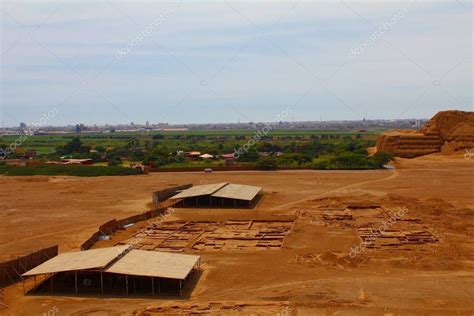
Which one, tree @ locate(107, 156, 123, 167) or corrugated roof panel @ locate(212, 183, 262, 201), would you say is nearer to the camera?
corrugated roof panel @ locate(212, 183, 262, 201)

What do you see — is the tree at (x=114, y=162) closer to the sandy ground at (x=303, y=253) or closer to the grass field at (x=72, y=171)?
the grass field at (x=72, y=171)

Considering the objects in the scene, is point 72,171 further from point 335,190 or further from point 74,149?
point 74,149

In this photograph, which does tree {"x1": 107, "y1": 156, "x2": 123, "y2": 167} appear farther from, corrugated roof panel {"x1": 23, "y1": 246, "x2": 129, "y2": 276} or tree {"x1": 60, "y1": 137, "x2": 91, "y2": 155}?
corrugated roof panel {"x1": 23, "y1": 246, "x2": 129, "y2": 276}

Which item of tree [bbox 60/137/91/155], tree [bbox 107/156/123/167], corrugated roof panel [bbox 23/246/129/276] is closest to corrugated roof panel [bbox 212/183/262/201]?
corrugated roof panel [bbox 23/246/129/276]

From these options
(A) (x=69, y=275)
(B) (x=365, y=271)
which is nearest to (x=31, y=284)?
(A) (x=69, y=275)

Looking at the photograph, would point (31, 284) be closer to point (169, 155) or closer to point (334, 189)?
point (334, 189)
